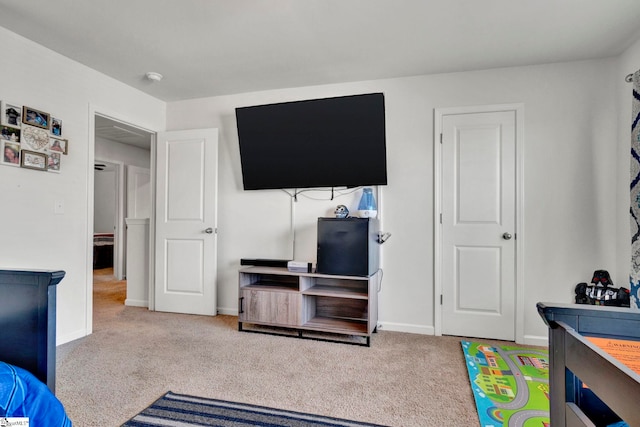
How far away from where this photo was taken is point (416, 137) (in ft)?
10.1

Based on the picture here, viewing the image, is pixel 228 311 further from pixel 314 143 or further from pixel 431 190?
pixel 431 190

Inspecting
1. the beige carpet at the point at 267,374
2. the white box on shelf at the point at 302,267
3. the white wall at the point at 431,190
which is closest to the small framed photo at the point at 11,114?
the white wall at the point at 431,190

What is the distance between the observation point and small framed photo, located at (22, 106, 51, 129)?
2457 mm

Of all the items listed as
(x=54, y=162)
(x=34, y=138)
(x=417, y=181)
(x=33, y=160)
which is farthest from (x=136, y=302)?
(x=417, y=181)

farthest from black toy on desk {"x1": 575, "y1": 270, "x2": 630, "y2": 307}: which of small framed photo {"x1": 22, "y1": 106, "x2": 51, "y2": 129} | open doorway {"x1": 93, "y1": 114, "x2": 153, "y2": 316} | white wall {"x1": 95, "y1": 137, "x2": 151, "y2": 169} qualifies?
white wall {"x1": 95, "y1": 137, "x2": 151, "y2": 169}

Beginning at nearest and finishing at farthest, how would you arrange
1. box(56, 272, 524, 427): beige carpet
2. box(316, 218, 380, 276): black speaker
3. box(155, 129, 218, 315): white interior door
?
box(56, 272, 524, 427): beige carpet
box(316, 218, 380, 276): black speaker
box(155, 129, 218, 315): white interior door

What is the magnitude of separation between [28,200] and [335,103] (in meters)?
2.46

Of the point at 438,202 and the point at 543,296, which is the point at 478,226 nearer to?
the point at 438,202

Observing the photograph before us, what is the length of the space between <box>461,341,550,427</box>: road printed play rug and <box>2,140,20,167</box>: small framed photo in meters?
3.29

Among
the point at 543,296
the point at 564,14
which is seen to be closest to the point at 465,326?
the point at 543,296

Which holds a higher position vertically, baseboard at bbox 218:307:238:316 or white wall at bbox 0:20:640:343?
white wall at bbox 0:20:640:343

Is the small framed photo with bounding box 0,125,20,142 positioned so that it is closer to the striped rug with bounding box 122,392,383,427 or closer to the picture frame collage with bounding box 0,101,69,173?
A: the picture frame collage with bounding box 0,101,69,173

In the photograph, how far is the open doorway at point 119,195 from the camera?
15.3ft

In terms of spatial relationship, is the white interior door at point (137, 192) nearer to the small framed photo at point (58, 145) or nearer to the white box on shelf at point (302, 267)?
the small framed photo at point (58, 145)
